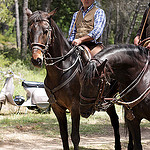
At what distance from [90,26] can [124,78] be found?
1849 millimetres

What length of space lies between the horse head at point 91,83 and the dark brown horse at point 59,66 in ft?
4.23

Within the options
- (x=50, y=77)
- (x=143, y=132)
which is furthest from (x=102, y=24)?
(x=143, y=132)

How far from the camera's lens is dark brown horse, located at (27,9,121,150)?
475 centimetres

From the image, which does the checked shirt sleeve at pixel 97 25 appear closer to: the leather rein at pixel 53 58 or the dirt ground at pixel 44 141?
the leather rein at pixel 53 58

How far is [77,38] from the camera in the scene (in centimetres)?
562

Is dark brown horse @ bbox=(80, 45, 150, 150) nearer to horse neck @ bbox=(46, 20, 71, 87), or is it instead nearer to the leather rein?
the leather rein

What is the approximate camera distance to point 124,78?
3.97 meters

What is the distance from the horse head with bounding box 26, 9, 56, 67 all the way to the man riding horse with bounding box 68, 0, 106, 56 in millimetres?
689

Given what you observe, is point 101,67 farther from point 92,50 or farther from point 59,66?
point 92,50

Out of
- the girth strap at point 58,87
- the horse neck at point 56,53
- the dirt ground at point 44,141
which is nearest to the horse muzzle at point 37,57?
the horse neck at point 56,53

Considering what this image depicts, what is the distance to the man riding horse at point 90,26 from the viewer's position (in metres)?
5.30

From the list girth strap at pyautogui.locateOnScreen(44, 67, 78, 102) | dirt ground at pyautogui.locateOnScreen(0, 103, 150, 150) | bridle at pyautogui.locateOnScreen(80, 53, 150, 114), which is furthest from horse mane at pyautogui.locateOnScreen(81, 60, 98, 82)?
dirt ground at pyautogui.locateOnScreen(0, 103, 150, 150)

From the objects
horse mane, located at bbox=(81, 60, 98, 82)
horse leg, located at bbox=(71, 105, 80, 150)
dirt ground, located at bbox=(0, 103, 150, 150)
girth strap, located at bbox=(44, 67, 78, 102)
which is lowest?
dirt ground, located at bbox=(0, 103, 150, 150)

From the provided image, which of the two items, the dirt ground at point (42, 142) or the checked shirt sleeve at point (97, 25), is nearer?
the checked shirt sleeve at point (97, 25)
